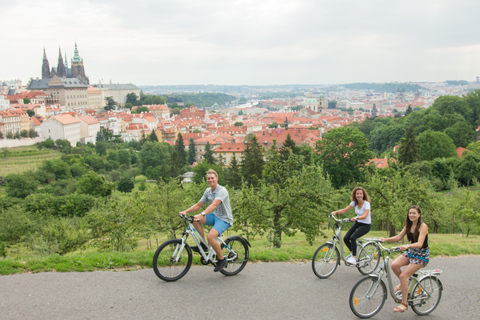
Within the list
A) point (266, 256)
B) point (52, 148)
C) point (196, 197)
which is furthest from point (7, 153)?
point (266, 256)

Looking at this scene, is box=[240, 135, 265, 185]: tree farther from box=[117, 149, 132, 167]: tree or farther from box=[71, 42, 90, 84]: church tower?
box=[71, 42, 90, 84]: church tower

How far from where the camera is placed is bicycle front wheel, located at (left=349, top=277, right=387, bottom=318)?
6.49 metres

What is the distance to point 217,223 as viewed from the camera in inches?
307

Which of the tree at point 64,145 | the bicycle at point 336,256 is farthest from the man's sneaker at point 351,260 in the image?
the tree at point 64,145

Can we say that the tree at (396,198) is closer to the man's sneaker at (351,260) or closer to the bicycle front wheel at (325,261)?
the man's sneaker at (351,260)

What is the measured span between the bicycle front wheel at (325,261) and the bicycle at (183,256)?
148 cm

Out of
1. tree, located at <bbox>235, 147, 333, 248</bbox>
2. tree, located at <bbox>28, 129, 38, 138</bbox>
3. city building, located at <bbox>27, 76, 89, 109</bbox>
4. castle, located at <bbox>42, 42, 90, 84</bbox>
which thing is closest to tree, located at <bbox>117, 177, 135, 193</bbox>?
tree, located at <bbox>28, 129, 38, 138</bbox>

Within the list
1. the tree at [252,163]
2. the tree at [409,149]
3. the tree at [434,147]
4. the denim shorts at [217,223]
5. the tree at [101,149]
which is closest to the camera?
the denim shorts at [217,223]

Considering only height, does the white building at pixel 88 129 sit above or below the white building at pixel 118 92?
below

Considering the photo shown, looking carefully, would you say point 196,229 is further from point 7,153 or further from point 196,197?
point 7,153

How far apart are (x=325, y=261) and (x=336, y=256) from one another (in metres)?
0.27

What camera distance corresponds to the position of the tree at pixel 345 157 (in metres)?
37.1

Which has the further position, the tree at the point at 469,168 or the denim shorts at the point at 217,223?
the tree at the point at 469,168

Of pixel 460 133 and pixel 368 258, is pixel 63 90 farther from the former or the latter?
pixel 368 258
